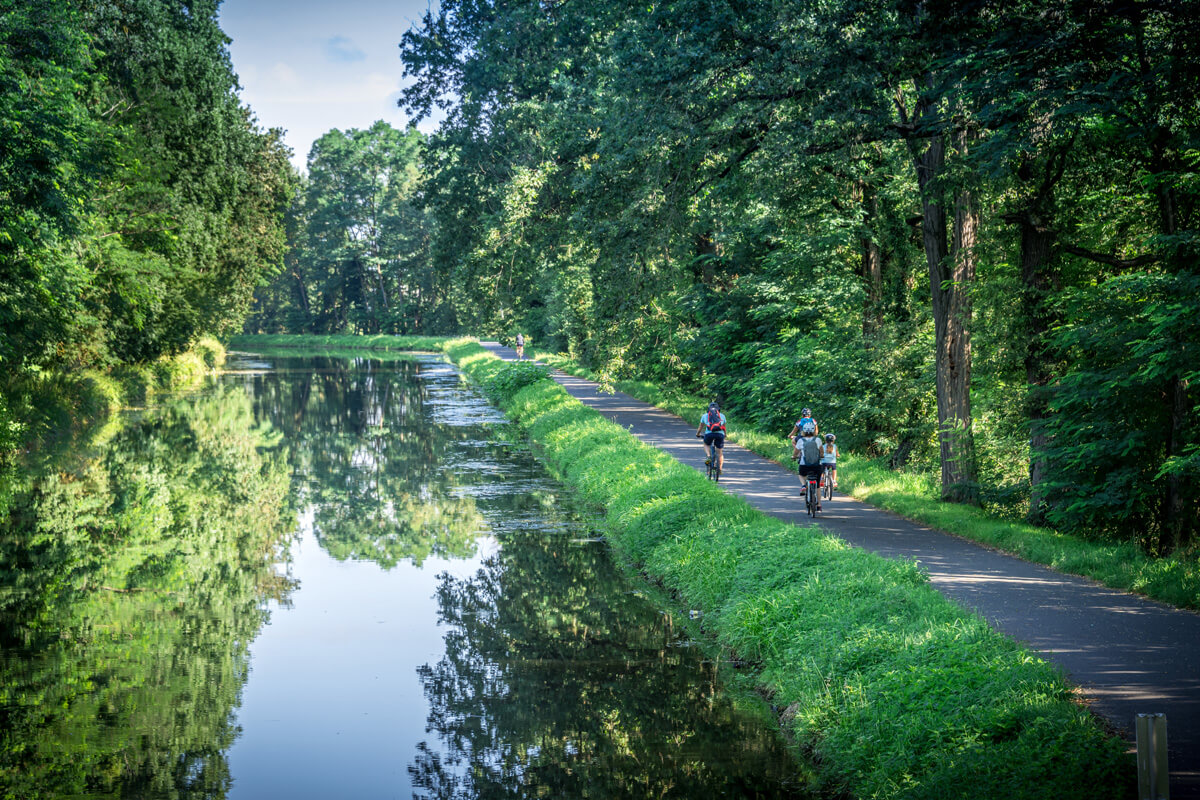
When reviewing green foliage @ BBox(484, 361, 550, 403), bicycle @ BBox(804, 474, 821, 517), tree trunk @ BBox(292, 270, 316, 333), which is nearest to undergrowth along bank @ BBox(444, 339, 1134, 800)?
bicycle @ BBox(804, 474, 821, 517)

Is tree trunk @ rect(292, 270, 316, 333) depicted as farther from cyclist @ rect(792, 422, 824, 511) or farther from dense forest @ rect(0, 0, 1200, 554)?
cyclist @ rect(792, 422, 824, 511)

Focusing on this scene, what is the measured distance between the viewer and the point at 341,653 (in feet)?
38.8

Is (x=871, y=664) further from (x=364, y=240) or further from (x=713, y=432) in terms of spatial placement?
(x=364, y=240)

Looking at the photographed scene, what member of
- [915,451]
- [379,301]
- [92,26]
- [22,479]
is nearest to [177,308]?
[92,26]

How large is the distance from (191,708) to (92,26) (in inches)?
1242

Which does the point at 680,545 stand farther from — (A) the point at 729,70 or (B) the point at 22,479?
(B) the point at 22,479

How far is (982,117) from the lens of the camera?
37.1 ft

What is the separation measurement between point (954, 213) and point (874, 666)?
387 inches

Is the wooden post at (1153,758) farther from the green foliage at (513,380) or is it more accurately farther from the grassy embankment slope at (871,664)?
the green foliage at (513,380)

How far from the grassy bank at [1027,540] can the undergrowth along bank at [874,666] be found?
2397 mm

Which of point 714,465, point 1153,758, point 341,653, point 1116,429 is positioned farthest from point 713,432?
point 1153,758

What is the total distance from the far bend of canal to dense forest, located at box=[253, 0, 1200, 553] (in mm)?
4889

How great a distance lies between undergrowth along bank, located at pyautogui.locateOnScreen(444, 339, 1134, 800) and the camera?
6.88m

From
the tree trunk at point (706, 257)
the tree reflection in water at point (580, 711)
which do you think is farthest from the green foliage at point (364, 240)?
the tree reflection in water at point (580, 711)
